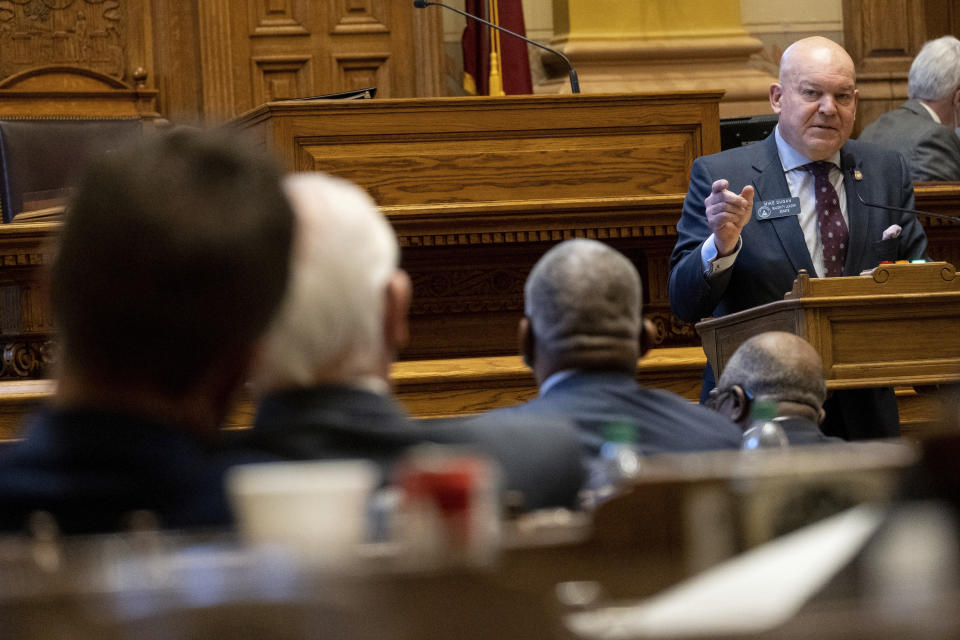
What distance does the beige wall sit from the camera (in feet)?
25.8

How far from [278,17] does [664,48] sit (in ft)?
7.21

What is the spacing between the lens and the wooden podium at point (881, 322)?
3.33 m

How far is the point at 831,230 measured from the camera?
3.90 m

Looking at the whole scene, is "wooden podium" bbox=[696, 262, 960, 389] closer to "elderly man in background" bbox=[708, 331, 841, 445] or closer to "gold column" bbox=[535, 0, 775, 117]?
"elderly man in background" bbox=[708, 331, 841, 445]

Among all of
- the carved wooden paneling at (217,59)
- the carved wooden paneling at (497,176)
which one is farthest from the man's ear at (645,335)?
the carved wooden paneling at (217,59)

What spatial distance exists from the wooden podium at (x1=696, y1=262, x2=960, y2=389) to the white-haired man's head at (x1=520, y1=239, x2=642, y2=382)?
53.9 inches

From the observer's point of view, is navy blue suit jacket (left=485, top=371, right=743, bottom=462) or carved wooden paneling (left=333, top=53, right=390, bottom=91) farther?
carved wooden paneling (left=333, top=53, right=390, bottom=91)

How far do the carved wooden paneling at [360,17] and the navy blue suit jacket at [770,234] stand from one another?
4156 mm

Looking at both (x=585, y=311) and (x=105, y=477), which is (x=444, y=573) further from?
(x=585, y=311)

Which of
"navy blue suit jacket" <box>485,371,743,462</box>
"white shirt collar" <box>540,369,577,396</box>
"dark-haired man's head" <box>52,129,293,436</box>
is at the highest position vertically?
"dark-haired man's head" <box>52,129,293,436</box>

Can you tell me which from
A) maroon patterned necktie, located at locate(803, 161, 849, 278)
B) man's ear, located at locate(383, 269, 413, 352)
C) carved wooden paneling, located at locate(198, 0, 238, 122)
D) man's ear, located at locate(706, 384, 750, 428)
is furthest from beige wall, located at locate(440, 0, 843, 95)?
man's ear, located at locate(383, 269, 413, 352)

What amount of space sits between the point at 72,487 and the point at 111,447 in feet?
0.15

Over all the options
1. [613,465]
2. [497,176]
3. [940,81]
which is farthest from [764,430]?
[940,81]

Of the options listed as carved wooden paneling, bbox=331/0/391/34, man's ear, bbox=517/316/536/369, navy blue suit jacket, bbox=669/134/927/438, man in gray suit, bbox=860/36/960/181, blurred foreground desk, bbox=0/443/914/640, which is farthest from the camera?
carved wooden paneling, bbox=331/0/391/34
